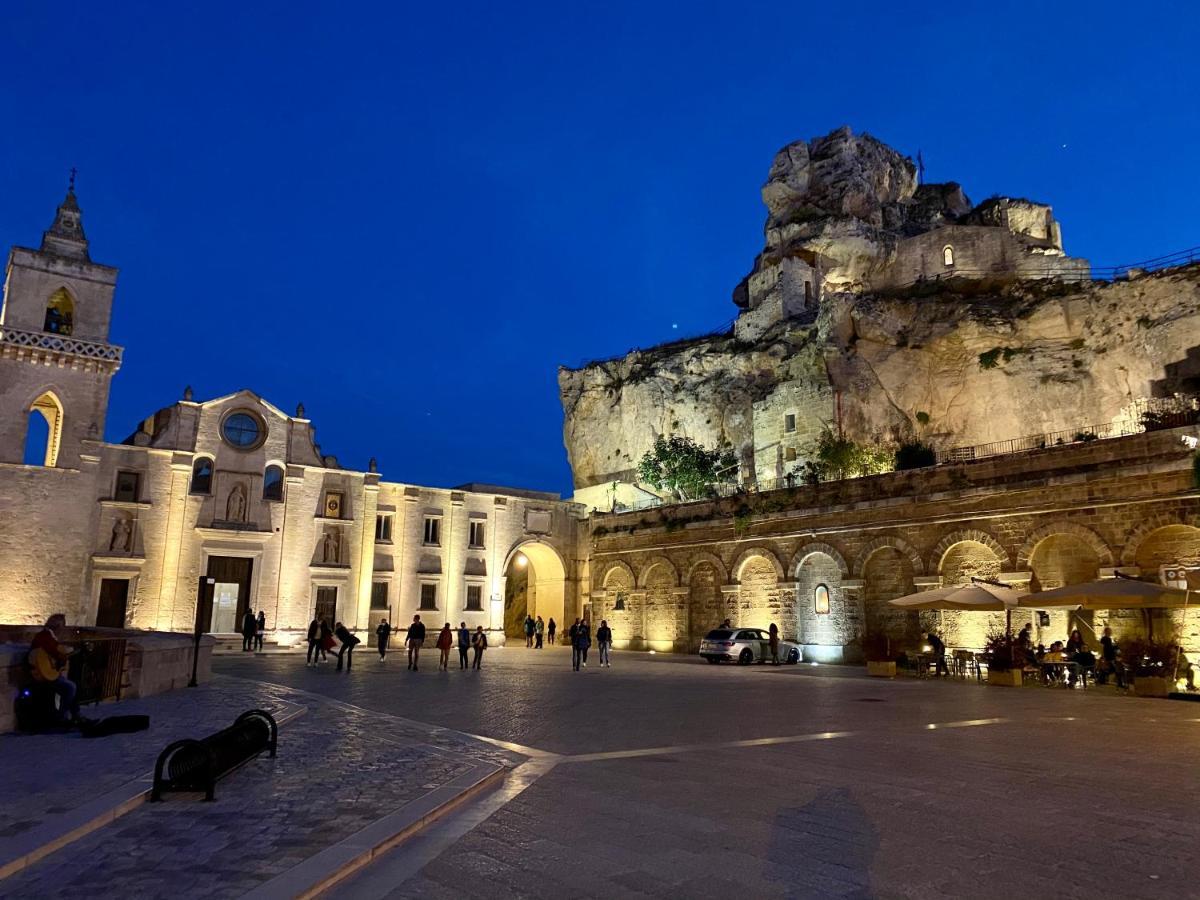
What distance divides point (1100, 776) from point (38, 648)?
12.0 m

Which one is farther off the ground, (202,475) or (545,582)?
(202,475)

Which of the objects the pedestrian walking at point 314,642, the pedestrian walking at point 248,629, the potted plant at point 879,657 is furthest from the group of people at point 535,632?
the potted plant at point 879,657

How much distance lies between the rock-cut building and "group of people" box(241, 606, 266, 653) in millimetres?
1845

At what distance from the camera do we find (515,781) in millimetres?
7531

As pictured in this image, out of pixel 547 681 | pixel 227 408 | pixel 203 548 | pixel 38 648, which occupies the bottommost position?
pixel 547 681

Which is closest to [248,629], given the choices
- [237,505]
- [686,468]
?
[237,505]

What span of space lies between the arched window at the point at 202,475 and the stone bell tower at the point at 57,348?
12.2 ft

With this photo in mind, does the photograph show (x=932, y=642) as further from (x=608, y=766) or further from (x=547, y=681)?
(x=608, y=766)

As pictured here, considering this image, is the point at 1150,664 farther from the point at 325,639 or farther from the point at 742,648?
the point at 325,639

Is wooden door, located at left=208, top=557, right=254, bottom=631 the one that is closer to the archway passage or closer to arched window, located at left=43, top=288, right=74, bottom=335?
arched window, located at left=43, top=288, right=74, bottom=335

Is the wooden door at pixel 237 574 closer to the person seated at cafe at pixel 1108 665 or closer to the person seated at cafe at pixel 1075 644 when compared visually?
the person seated at cafe at pixel 1075 644

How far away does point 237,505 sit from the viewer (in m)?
34.2

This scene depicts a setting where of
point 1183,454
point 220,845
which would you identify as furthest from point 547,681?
point 1183,454

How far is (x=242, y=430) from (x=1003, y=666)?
30.6m
